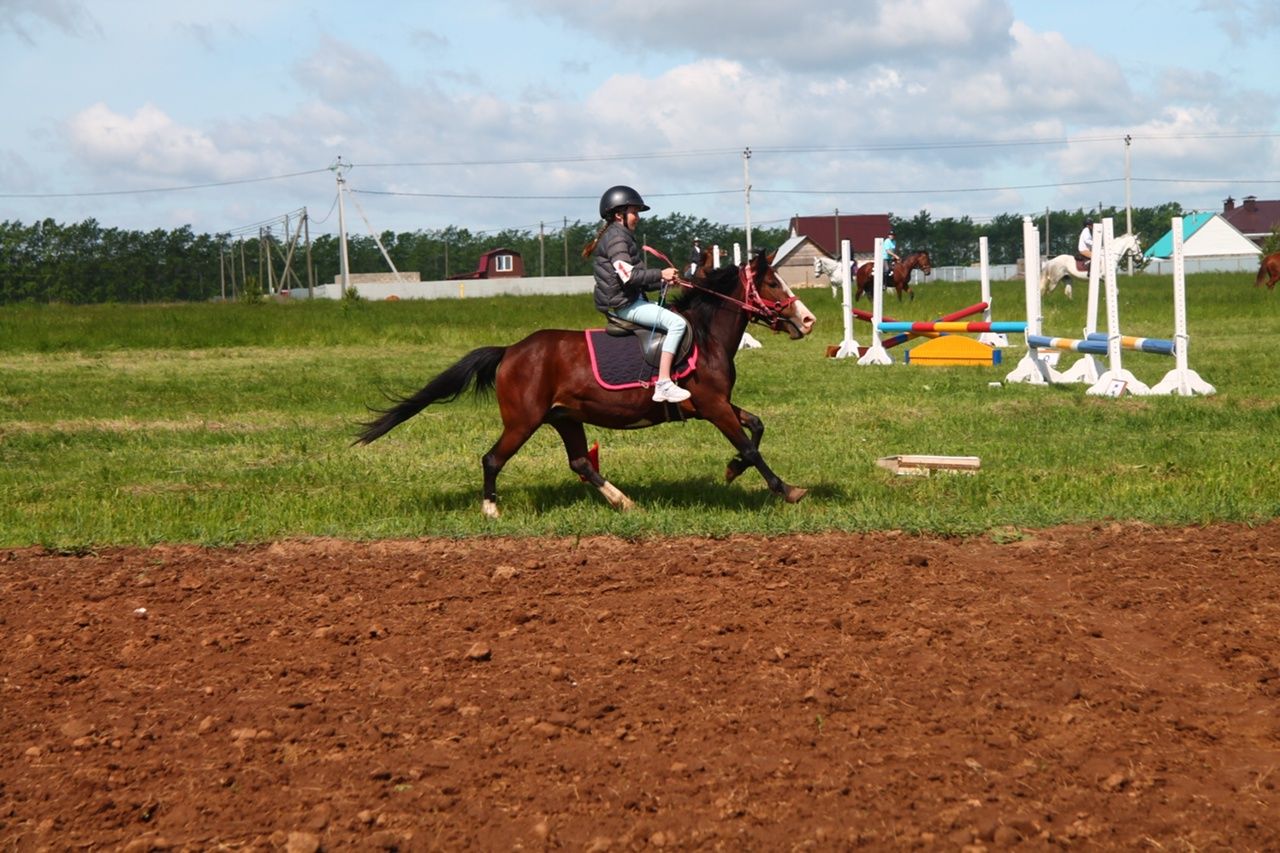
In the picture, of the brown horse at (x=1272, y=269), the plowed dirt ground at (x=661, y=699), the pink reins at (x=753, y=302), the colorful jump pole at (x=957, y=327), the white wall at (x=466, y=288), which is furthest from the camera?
the white wall at (x=466, y=288)

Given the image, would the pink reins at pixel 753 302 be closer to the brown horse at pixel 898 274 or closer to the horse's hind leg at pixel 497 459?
the horse's hind leg at pixel 497 459

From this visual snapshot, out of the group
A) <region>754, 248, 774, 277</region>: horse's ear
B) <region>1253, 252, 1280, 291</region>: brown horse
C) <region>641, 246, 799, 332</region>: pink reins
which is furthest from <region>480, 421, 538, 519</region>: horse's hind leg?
<region>1253, 252, 1280, 291</region>: brown horse

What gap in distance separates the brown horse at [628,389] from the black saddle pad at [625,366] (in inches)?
2.1

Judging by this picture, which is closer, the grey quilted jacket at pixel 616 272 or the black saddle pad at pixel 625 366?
the grey quilted jacket at pixel 616 272

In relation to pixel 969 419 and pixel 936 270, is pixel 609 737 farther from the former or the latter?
pixel 936 270

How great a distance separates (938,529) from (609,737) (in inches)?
156

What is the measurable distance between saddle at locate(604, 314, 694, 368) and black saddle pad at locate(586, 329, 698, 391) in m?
0.03

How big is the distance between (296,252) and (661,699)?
107m

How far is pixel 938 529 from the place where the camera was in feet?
28.0

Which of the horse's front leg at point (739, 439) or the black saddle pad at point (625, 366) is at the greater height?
the black saddle pad at point (625, 366)

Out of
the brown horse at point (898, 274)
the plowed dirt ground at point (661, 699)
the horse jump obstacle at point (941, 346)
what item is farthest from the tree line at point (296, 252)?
the plowed dirt ground at point (661, 699)

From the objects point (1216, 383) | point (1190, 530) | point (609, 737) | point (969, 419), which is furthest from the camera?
point (1216, 383)

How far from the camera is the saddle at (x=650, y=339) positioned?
32.1ft

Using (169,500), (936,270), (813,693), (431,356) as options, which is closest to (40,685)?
(813,693)
